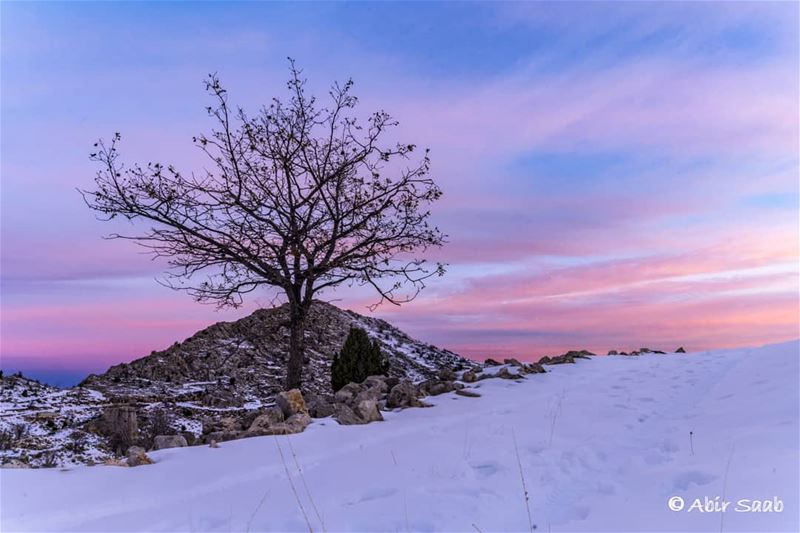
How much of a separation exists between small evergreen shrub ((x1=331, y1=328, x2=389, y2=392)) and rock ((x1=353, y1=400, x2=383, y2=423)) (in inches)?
147

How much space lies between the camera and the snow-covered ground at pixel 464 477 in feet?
14.5

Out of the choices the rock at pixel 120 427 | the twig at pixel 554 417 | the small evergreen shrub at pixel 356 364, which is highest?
the small evergreen shrub at pixel 356 364

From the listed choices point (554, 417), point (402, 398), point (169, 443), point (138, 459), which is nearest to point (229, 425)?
point (169, 443)

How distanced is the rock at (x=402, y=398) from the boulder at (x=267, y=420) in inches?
75.9

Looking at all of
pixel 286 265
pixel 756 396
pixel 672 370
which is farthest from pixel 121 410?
pixel 672 370

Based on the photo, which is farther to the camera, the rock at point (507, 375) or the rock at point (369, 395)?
the rock at point (507, 375)

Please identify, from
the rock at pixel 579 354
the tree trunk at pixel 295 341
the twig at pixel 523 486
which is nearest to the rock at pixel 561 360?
the rock at pixel 579 354

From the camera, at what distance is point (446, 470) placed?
18.0 feet

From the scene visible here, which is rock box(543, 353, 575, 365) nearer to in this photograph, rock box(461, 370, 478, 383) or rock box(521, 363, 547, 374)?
rock box(521, 363, 547, 374)

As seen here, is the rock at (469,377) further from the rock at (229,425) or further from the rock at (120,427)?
the rock at (120,427)

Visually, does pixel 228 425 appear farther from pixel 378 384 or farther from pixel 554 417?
pixel 554 417

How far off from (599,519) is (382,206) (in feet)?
24.7

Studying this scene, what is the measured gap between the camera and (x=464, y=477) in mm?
5332

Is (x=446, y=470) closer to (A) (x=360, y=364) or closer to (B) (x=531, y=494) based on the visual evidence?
(B) (x=531, y=494)
